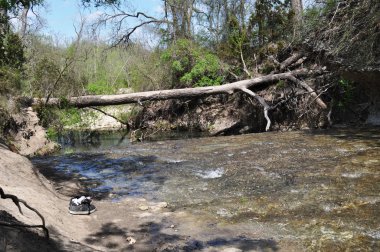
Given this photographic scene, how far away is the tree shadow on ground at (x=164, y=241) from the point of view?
15.2 feet

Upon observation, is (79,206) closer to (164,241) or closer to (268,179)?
(164,241)

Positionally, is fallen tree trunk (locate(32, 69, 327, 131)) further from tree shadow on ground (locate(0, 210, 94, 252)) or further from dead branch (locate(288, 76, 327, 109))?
tree shadow on ground (locate(0, 210, 94, 252))

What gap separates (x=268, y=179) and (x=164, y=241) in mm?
2732

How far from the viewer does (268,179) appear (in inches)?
280

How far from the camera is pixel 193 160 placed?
9.17m

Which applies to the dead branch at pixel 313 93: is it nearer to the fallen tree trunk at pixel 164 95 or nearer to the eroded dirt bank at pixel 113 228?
the fallen tree trunk at pixel 164 95

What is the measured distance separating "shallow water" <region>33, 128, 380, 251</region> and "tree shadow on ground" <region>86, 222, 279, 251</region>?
41cm

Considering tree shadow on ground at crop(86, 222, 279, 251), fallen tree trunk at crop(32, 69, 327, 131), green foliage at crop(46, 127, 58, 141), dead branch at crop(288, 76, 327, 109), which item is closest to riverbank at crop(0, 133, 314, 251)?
tree shadow on ground at crop(86, 222, 279, 251)

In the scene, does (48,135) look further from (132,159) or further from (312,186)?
(312,186)

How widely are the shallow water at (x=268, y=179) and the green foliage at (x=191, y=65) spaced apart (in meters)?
6.58

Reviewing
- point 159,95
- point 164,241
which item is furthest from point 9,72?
point 164,241

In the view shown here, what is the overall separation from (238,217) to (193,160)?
3.74m

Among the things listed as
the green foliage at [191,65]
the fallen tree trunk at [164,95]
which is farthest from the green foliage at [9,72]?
the green foliage at [191,65]

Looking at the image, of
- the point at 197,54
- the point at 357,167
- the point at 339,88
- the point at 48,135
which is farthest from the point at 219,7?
the point at 357,167
